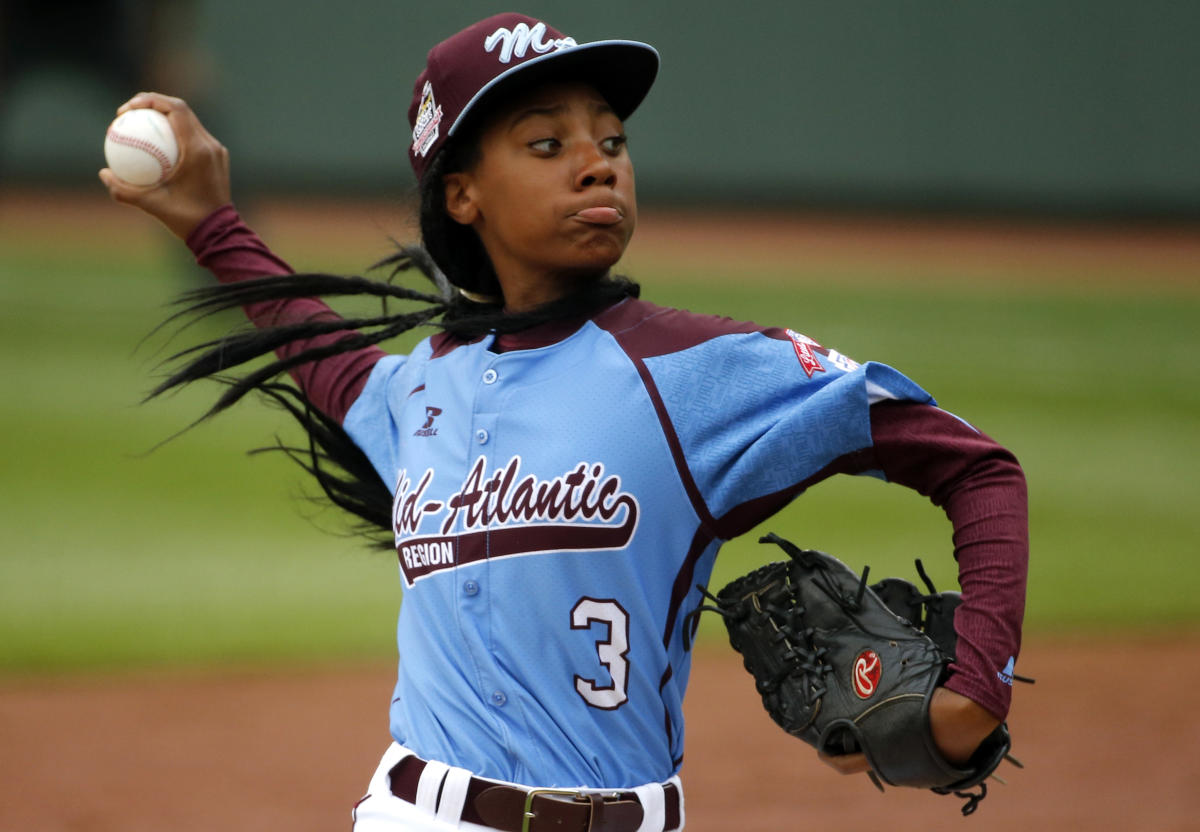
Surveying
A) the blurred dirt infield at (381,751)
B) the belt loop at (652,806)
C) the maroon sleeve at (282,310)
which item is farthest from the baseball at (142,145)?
the belt loop at (652,806)

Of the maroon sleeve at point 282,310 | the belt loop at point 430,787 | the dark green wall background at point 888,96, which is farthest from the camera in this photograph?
the dark green wall background at point 888,96

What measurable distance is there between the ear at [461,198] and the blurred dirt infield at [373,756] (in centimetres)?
270

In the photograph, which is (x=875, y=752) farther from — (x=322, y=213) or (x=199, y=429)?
(x=322, y=213)

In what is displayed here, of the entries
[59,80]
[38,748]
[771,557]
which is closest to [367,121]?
[59,80]

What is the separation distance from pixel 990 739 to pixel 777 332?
61cm

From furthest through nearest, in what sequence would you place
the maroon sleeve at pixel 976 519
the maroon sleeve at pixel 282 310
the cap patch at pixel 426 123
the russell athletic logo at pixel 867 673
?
the maroon sleeve at pixel 282 310, the cap patch at pixel 426 123, the russell athletic logo at pixel 867 673, the maroon sleeve at pixel 976 519

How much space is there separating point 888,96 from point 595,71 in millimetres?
17224

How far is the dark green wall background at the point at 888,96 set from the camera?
18.1 meters

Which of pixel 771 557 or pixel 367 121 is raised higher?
pixel 367 121

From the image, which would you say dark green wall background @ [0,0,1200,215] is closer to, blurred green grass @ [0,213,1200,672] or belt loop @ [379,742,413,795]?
blurred green grass @ [0,213,1200,672]

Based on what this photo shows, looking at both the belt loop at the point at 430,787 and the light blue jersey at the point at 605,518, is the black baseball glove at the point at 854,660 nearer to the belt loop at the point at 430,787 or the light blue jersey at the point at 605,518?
the light blue jersey at the point at 605,518

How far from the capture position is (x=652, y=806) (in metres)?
1.98

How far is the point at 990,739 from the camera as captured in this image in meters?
1.85

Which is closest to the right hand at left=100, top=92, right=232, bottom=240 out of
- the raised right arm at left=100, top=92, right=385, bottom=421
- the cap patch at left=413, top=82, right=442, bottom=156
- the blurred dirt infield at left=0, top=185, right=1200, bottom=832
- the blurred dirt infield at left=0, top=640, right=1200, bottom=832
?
the raised right arm at left=100, top=92, right=385, bottom=421
